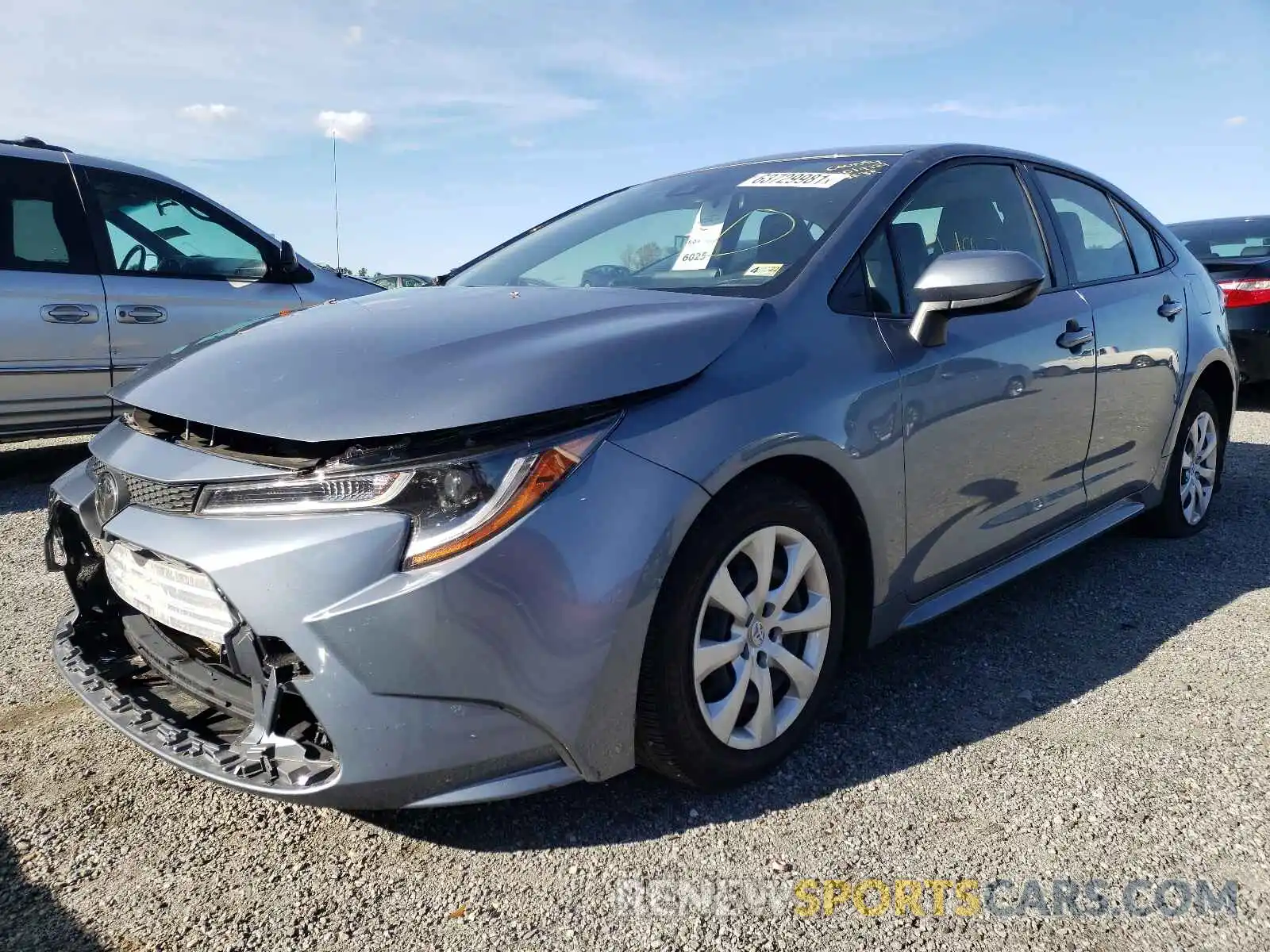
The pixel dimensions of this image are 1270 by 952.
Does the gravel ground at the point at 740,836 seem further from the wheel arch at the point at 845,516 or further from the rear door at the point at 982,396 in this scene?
the rear door at the point at 982,396

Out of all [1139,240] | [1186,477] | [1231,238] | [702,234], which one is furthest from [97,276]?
[1231,238]

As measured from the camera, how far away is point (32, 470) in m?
5.60

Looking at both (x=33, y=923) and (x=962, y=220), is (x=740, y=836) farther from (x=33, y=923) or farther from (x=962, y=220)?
(x=962, y=220)

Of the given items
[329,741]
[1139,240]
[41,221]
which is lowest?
[329,741]

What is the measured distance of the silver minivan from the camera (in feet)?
15.8

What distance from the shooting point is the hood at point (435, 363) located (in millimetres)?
1781

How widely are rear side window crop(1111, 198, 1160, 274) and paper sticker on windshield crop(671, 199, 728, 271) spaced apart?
6.12 ft

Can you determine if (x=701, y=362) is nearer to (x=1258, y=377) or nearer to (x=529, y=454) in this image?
(x=529, y=454)

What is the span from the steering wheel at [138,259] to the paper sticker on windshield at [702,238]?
3.69m

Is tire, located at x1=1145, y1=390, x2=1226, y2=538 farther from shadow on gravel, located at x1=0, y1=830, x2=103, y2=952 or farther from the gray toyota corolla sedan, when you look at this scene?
shadow on gravel, located at x1=0, y1=830, x2=103, y2=952

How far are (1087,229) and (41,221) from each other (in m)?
4.91

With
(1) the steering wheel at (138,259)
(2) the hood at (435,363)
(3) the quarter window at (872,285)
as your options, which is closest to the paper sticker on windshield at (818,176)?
(3) the quarter window at (872,285)

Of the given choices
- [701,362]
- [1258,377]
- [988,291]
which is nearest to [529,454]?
[701,362]

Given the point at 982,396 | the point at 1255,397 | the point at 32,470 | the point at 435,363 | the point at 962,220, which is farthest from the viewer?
the point at 1255,397
